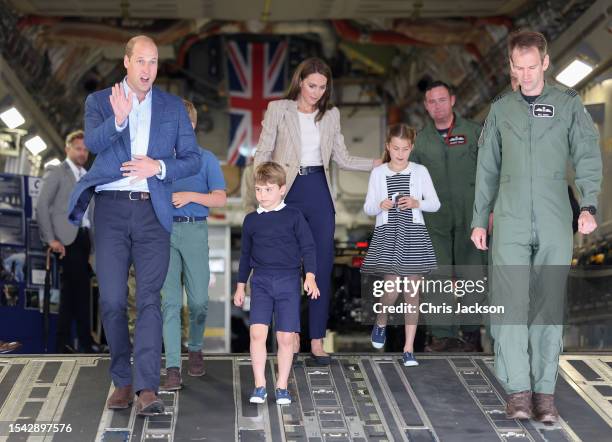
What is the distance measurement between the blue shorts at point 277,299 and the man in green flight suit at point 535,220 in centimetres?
97

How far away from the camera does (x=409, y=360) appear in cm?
617

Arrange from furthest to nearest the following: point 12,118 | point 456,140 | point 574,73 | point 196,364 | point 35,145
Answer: point 35,145 < point 12,118 < point 574,73 < point 456,140 < point 196,364

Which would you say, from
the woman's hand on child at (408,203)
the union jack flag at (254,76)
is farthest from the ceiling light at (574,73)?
the union jack flag at (254,76)

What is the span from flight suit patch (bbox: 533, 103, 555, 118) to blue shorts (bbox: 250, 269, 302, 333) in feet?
4.72

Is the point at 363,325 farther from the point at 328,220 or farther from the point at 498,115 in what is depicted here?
the point at 498,115

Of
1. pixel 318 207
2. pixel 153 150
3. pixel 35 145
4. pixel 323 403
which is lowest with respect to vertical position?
pixel 323 403

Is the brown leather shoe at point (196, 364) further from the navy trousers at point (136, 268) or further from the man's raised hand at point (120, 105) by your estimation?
the man's raised hand at point (120, 105)

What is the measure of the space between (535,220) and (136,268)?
6.19 ft

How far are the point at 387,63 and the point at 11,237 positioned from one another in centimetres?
790

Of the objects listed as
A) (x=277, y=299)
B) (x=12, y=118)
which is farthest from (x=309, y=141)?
(x=12, y=118)

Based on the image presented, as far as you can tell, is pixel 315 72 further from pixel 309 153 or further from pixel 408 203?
pixel 408 203

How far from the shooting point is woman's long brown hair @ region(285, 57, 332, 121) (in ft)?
19.9

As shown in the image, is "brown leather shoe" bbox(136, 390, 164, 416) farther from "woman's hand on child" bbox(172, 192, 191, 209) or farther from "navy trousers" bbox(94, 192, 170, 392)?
"woman's hand on child" bbox(172, 192, 191, 209)

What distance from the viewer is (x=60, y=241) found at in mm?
8047
